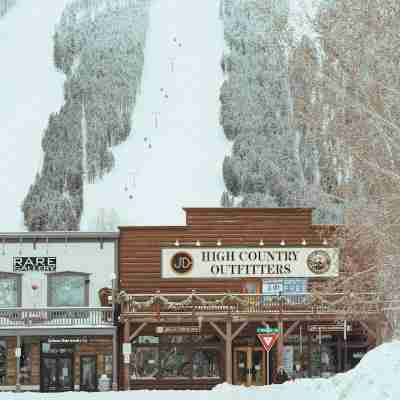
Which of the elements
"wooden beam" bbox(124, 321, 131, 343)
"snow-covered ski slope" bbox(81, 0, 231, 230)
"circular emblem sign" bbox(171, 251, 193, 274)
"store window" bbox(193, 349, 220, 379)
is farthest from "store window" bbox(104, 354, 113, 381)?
"snow-covered ski slope" bbox(81, 0, 231, 230)

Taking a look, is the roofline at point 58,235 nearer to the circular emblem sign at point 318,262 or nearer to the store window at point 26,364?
the store window at point 26,364

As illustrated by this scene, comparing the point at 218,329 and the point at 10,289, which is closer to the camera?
the point at 218,329

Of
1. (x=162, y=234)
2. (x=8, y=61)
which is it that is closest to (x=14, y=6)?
(x=8, y=61)

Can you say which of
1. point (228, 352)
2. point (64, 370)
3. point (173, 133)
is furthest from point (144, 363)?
point (173, 133)

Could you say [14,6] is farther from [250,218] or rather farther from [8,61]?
[250,218]

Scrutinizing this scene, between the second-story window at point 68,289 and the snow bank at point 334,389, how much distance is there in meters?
21.1

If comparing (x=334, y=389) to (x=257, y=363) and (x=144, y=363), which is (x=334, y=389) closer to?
(x=257, y=363)

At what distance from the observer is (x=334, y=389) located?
51.1ft

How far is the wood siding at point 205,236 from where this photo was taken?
141ft

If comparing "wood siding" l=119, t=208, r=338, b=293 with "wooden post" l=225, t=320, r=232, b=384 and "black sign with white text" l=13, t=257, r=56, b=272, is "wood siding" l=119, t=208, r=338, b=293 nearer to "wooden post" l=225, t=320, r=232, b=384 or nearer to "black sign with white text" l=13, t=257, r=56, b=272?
"black sign with white text" l=13, t=257, r=56, b=272

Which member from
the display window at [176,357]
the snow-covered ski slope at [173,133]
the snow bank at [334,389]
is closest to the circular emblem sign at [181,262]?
the display window at [176,357]

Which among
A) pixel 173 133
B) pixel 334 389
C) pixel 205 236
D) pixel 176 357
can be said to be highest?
pixel 173 133

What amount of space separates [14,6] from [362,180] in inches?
5435

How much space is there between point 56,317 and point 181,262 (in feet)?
18.6
